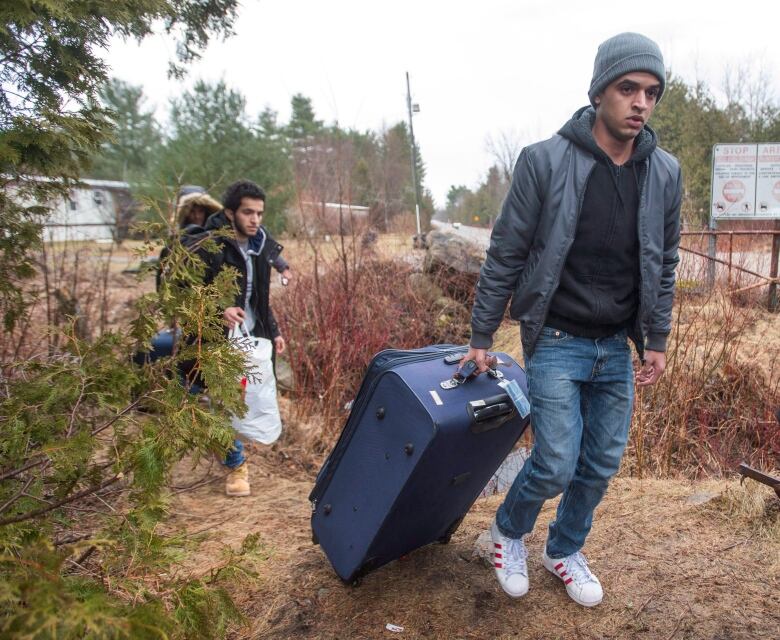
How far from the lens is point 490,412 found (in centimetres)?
188

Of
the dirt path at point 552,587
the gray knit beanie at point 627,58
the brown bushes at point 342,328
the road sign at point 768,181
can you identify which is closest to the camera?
the gray knit beanie at point 627,58

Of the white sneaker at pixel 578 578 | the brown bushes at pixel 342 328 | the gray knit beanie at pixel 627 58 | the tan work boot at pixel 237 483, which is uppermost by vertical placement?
the gray knit beanie at pixel 627 58

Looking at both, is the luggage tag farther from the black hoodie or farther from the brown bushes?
the brown bushes

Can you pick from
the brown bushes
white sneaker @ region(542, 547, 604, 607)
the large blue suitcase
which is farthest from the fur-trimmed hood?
white sneaker @ region(542, 547, 604, 607)

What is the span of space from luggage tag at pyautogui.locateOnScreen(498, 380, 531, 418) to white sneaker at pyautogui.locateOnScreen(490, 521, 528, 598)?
1.77 ft

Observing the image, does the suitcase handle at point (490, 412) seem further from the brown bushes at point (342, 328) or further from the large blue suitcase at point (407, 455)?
the brown bushes at point (342, 328)

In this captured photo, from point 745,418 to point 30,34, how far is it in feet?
16.1

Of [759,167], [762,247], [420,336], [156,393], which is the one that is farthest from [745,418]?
[759,167]

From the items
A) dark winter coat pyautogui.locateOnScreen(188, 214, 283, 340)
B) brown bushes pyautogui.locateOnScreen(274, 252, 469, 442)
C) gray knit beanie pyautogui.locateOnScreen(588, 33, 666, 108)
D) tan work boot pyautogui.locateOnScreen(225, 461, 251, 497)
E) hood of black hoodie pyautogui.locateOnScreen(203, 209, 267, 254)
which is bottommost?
tan work boot pyautogui.locateOnScreen(225, 461, 251, 497)

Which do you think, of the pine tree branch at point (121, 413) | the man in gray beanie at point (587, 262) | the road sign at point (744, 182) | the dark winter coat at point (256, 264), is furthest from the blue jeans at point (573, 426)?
the road sign at point (744, 182)

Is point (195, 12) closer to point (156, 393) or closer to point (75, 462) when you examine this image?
point (156, 393)

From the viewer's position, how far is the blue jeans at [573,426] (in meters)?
1.90

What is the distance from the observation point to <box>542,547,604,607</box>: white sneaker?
6.79ft

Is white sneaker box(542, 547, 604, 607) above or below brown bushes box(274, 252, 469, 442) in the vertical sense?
below
